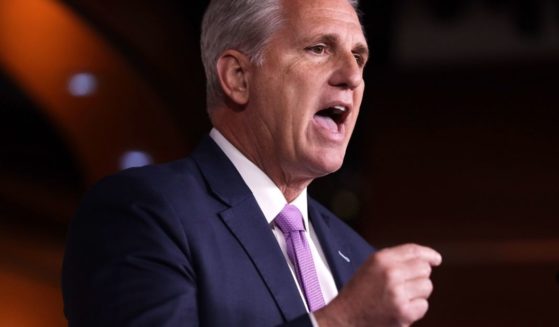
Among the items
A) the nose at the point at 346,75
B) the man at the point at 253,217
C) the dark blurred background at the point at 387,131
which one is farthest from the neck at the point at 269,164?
the dark blurred background at the point at 387,131

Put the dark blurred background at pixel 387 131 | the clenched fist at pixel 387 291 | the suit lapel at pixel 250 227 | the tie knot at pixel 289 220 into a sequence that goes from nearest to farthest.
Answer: the clenched fist at pixel 387 291 → the suit lapel at pixel 250 227 → the tie knot at pixel 289 220 → the dark blurred background at pixel 387 131

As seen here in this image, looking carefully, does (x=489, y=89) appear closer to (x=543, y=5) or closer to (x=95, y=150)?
(x=543, y=5)

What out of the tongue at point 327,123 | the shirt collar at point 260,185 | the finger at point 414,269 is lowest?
the finger at point 414,269

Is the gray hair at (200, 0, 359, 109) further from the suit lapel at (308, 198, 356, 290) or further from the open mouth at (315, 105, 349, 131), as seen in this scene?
the suit lapel at (308, 198, 356, 290)

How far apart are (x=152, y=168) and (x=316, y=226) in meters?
0.30

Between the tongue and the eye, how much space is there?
0.09 meters

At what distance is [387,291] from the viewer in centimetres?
107

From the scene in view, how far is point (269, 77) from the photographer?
1.40 meters

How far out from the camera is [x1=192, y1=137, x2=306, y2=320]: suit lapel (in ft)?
4.04

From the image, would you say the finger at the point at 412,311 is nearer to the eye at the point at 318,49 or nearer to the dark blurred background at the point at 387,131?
the eye at the point at 318,49

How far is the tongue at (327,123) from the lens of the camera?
1.39 metres

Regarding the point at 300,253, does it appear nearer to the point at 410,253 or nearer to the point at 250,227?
the point at 250,227

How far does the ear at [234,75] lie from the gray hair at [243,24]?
1 centimetres

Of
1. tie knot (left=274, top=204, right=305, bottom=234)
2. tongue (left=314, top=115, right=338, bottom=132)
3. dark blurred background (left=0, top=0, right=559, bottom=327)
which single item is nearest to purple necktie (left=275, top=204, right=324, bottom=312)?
tie knot (left=274, top=204, right=305, bottom=234)
